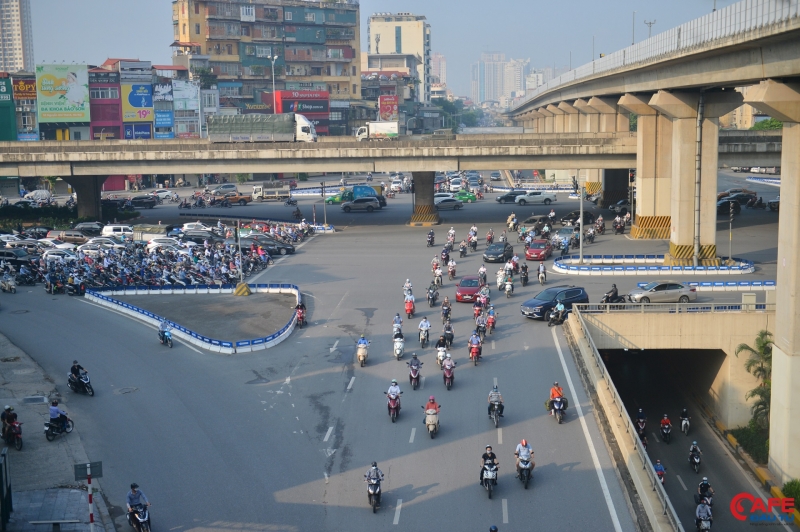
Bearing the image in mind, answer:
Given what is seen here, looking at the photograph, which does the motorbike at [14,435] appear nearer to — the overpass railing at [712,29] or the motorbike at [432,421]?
the motorbike at [432,421]

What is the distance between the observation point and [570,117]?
106375mm

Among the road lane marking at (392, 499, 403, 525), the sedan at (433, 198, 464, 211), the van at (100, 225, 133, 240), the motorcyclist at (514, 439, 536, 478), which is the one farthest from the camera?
the sedan at (433, 198, 464, 211)

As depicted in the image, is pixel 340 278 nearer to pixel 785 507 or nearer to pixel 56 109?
pixel 785 507

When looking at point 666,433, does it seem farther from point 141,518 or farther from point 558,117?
point 558,117

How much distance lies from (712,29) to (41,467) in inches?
1216

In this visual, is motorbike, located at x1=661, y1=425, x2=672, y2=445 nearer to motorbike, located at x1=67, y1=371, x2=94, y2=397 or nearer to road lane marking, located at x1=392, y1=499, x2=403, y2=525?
road lane marking, located at x1=392, y1=499, x2=403, y2=525

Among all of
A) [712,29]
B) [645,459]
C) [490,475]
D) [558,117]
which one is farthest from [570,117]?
[490,475]

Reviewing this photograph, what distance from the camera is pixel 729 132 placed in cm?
6812

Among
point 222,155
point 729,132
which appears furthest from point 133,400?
point 729,132

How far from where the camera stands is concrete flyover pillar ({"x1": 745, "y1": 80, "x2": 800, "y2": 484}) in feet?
91.5

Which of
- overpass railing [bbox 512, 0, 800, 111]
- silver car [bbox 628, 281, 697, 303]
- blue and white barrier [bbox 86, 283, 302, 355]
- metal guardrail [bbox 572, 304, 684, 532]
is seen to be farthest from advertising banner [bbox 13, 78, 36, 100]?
metal guardrail [bbox 572, 304, 684, 532]

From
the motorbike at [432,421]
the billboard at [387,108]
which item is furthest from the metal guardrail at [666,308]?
the billboard at [387,108]

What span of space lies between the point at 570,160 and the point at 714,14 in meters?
27.5

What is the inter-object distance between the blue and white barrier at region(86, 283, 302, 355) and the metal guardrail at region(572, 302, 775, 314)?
41.7 feet
